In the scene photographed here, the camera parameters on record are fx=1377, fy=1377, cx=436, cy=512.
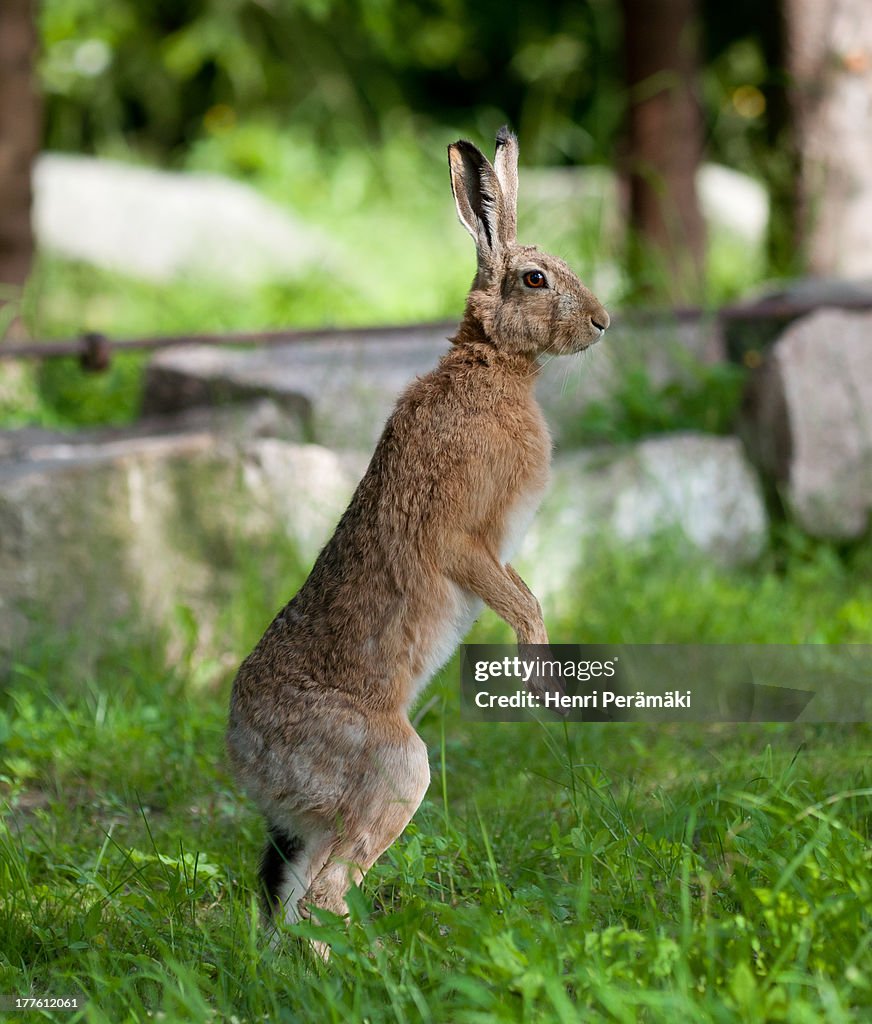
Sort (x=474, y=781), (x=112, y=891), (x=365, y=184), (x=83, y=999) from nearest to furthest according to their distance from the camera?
(x=83, y=999) < (x=112, y=891) < (x=474, y=781) < (x=365, y=184)

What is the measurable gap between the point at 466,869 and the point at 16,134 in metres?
5.57

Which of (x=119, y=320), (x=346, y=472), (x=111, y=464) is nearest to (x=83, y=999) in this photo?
(x=111, y=464)

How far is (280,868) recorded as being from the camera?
10.6ft

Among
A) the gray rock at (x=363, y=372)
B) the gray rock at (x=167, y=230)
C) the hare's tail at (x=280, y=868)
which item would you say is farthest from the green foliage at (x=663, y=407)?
the gray rock at (x=167, y=230)

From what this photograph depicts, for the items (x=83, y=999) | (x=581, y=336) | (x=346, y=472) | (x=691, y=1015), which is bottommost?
(x=83, y=999)

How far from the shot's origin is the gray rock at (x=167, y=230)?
35.2ft

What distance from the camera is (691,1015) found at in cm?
237

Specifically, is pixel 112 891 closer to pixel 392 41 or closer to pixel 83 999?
pixel 83 999

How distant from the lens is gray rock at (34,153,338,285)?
10719 mm

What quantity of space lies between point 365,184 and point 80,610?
8090 mm

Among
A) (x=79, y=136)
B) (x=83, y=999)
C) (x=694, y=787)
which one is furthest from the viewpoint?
(x=79, y=136)

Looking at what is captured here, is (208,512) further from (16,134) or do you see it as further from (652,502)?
(16,134)

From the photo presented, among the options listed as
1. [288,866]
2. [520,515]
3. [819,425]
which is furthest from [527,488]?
[819,425]

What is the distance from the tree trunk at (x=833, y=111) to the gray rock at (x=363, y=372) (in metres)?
1.26
